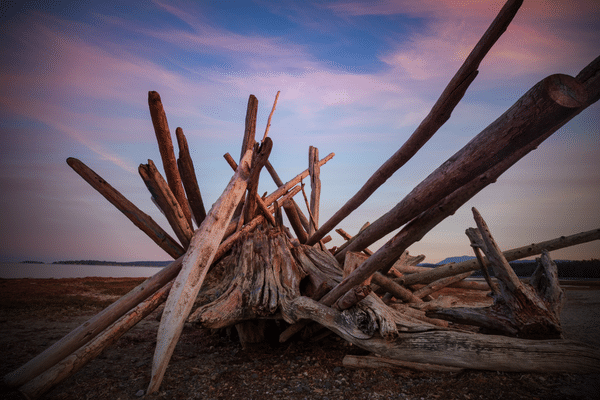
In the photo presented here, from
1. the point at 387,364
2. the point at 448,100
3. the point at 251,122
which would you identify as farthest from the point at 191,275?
the point at 448,100

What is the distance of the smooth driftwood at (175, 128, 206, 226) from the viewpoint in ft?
13.7

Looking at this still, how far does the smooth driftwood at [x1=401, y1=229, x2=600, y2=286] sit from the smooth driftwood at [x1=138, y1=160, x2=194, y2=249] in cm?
375

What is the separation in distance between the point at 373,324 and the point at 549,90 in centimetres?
196

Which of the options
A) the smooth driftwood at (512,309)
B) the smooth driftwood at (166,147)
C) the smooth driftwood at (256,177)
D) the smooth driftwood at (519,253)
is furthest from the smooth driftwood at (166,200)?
the smooth driftwood at (519,253)

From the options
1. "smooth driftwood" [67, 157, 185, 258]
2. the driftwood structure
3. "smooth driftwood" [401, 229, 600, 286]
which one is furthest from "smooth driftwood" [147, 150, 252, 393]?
"smooth driftwood" [401, 229, 600, 286]

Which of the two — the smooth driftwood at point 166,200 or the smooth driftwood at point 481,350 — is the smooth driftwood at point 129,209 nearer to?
the smooth driftwood at point 166,200

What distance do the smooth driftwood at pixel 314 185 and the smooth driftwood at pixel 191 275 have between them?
274cm

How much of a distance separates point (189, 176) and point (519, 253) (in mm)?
4979

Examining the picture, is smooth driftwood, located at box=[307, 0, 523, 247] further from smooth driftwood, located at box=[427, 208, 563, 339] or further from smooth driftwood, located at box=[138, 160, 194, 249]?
smooth driftwood, located at box=[138, 160, 194, 249]

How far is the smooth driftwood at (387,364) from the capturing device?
2502mm

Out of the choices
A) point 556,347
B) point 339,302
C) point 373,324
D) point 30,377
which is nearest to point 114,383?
point 30,377

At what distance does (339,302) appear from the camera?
2.63 m

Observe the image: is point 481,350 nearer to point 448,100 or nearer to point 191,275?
point 448,100

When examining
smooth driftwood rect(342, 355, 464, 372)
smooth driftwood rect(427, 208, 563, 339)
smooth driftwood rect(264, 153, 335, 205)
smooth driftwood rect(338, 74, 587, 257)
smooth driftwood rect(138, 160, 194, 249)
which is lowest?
smooth driftwood rect(342, 355, 464, 372)
